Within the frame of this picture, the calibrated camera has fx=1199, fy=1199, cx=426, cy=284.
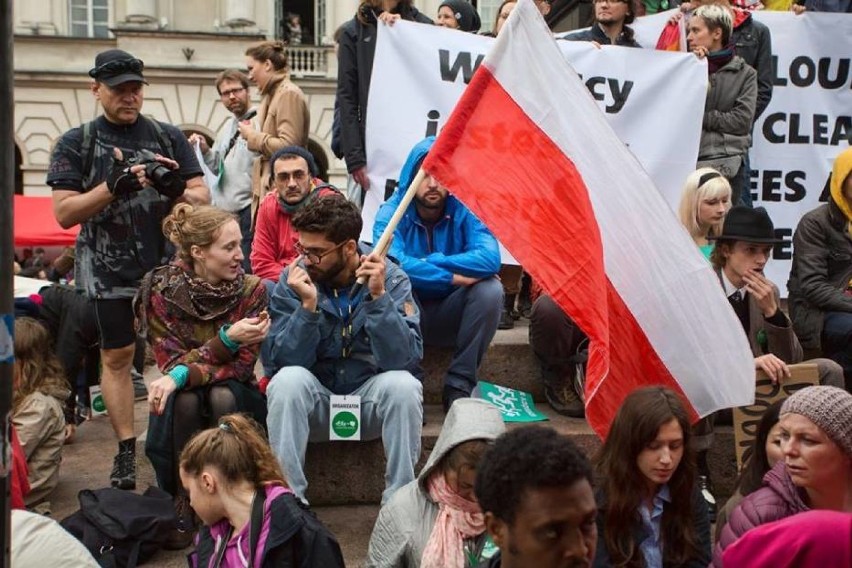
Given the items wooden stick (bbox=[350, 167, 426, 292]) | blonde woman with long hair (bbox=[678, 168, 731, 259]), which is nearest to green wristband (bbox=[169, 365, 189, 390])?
wooden stick (bbox=[350, 167, 426, 292])

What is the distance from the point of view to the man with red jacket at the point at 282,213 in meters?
5.80

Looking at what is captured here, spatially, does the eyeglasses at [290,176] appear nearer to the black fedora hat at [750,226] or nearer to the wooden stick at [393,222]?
the wooden stick at [393,222]

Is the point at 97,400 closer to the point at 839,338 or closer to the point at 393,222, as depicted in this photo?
the point at 393,222

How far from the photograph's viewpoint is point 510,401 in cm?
564

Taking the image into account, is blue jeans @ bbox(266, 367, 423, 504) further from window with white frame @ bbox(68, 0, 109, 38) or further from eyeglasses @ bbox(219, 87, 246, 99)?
window with white frame @ bbox(68, 0, 109, 38)

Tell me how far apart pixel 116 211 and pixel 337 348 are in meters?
1.26

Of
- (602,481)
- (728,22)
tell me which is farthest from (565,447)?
(728,22)

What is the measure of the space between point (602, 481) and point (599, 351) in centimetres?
41

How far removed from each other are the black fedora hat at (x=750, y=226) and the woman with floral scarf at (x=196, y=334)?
1.99 metres

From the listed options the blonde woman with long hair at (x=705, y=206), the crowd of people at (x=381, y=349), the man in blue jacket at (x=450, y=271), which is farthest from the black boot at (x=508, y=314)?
the blonde woman with long hair at (x=705, y=206)

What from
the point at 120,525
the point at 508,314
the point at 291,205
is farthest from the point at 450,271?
the point at 120,525

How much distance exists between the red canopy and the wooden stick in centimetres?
1284

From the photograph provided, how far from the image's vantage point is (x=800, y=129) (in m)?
7.41

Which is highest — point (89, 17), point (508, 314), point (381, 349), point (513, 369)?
point (89, 17)
